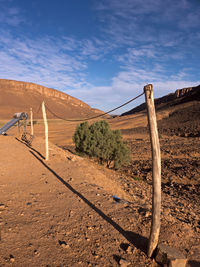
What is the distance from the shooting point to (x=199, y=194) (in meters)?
9.02

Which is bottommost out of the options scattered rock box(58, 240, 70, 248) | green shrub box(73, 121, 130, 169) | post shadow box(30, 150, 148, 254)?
post shadow box(30, 150, 148, 254)

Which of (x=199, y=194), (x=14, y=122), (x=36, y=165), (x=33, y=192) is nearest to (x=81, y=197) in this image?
(x=33, y=192)

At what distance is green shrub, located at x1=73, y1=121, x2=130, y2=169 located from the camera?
1345cm

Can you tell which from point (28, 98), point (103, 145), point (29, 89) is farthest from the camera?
point (29, 89)

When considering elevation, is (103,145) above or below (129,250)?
above

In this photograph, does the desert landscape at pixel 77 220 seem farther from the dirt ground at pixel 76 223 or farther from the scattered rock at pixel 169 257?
the scattered rock at pixel 169 257

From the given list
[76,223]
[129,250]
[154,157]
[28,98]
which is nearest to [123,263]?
[129,250]

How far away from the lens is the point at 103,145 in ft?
44.1

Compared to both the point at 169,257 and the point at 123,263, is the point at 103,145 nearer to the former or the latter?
the point at 123,263

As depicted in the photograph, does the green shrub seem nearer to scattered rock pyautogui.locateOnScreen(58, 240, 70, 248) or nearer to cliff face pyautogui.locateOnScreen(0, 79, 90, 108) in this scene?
scattered rock pyautogui.locateOnScreen(58, 240, 70, 248)

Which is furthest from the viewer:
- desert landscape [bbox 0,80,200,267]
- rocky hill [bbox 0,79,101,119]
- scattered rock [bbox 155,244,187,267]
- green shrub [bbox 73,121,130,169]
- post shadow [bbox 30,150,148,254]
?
rocky hill [bbox 0,79,101,119]

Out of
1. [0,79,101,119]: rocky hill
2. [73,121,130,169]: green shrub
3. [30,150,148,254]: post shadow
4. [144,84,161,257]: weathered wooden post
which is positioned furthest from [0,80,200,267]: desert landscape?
[0,79,101,119]: rocky hill

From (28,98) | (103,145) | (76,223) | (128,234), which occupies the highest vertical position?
(28,98)

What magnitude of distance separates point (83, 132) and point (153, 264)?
1186 centimetres
